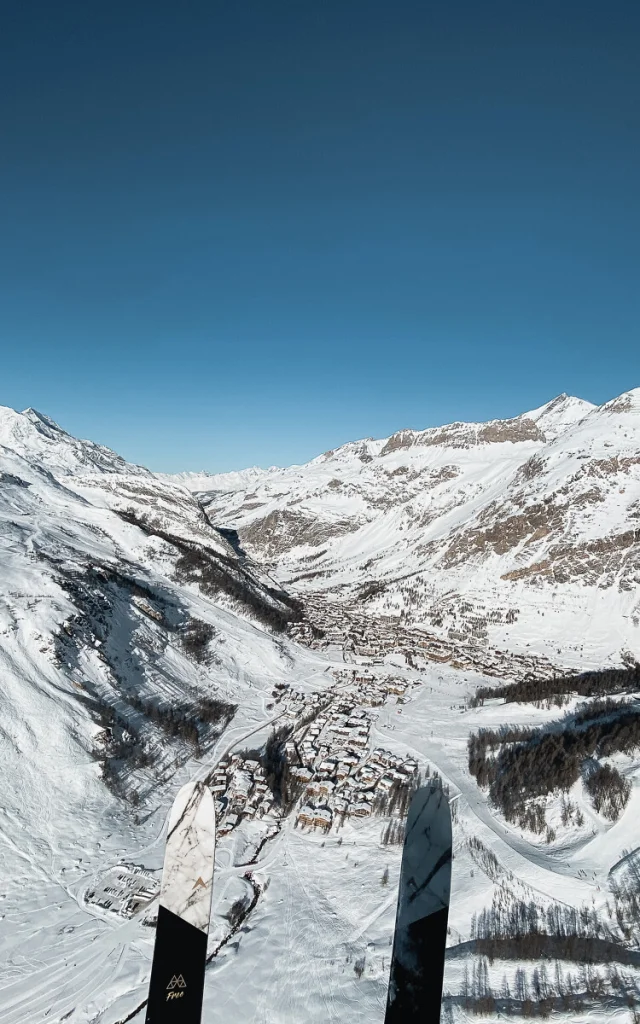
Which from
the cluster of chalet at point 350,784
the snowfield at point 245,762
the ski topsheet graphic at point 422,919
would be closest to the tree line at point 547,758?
the snowfield at point 245,762

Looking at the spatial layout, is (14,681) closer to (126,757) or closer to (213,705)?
(126,757)

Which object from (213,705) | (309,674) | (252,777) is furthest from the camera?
(309,674)

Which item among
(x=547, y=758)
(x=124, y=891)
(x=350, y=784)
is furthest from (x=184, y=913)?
(x=547, y=758)

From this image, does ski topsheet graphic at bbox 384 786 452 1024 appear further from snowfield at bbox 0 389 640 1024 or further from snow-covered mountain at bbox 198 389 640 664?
snow-covered mountain at bbox 198 389 640 664

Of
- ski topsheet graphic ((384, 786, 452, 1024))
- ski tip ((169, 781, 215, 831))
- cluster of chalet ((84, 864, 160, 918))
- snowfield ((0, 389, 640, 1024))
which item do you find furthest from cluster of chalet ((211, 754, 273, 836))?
ski topsheet graphic ((384, 786, 452, 1024))

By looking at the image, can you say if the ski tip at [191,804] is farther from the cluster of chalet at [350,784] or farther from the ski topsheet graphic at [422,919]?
the cluster of chalet at [350,784]

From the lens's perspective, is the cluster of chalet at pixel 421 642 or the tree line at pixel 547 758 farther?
the cluster of chalet at pixel 421 642

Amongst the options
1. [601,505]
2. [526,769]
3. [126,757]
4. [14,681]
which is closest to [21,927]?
[126,757]
